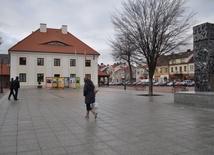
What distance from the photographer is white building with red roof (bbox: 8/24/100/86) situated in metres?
44.3

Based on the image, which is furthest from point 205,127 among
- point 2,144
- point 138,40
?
point 138,40

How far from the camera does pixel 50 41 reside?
49.0 m

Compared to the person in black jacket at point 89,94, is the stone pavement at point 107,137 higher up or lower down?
lower down

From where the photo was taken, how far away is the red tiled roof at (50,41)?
46181 mm

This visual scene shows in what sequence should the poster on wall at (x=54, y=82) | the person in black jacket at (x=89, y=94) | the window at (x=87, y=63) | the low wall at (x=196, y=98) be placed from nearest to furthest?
the person in black jacket at (x=89, y=94)
the low wall at (x=196, y=98)
the poster on wall at (x=54, y=82)
the window at (x=87, y=63)

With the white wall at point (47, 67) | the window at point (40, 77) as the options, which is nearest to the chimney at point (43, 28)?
the white wall at point (47, 67)

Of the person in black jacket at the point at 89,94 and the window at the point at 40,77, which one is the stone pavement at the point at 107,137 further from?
the window at the point at 40,77

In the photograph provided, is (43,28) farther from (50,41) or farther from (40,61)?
(40,61)

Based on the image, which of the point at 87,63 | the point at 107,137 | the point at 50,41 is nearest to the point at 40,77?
the point at 50,41

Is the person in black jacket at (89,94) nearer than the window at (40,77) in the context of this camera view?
Yes

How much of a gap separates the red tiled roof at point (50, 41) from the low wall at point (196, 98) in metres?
38.0

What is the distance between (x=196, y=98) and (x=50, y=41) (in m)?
41.9

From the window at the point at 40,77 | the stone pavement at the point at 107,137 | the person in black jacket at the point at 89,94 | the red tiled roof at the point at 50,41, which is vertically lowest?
the stone pavement at the point at 107,137

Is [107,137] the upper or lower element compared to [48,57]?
lower
